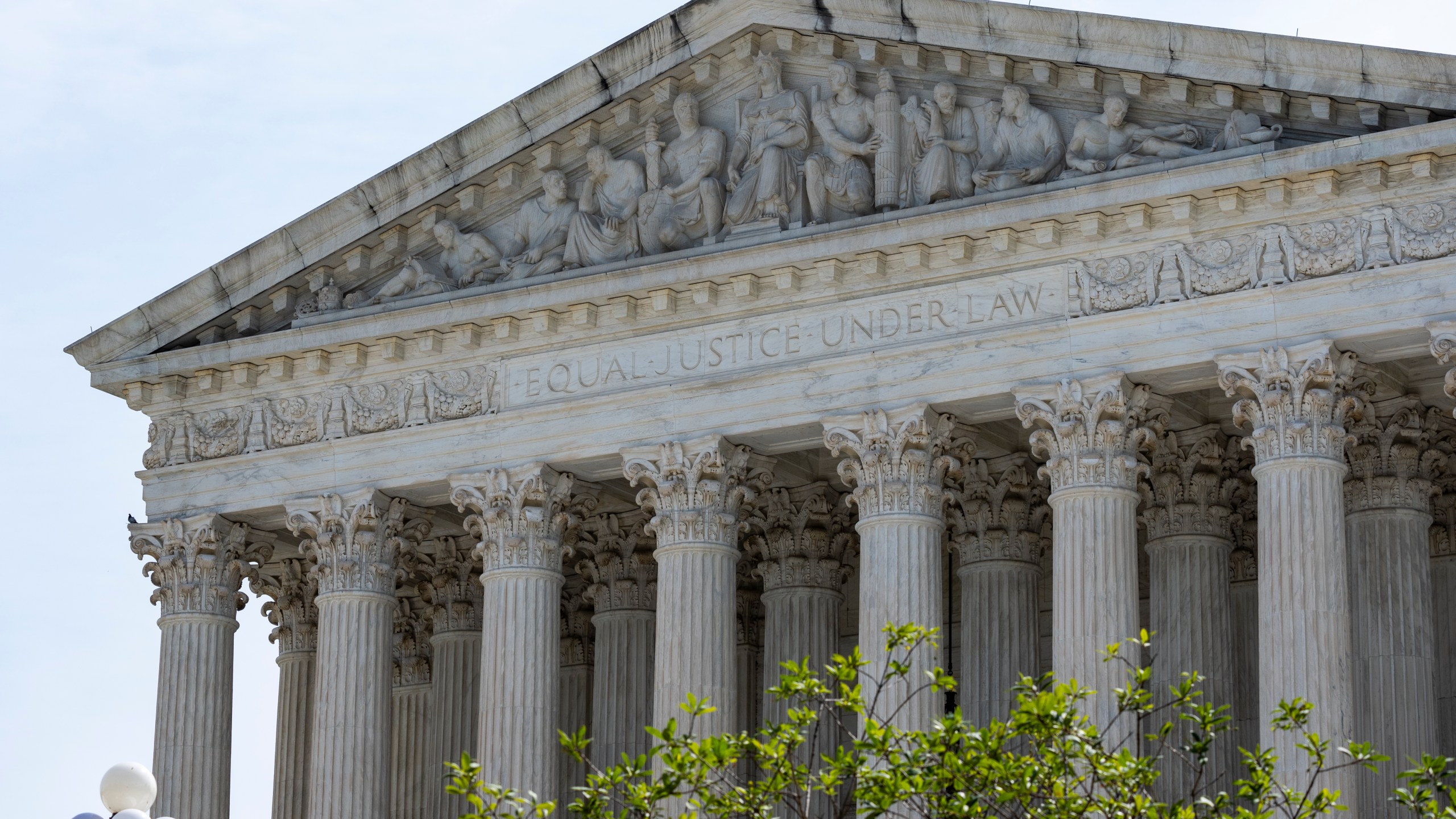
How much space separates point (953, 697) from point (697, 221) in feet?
32.5

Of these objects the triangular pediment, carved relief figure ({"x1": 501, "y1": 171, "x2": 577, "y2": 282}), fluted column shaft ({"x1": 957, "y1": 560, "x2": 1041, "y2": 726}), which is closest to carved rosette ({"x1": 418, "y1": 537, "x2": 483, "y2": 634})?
the triangular pediment

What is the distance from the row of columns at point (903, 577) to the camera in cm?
3709

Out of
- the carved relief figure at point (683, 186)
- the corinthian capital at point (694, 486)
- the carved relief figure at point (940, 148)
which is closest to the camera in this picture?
the carved relief figure at point (940, 148)

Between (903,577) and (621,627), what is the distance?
381 inches

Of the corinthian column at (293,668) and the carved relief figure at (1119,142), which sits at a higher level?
the carved relief figure at (1119,142)

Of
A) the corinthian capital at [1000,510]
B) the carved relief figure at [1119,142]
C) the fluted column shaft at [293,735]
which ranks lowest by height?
the fluted column shaft at [293,735]

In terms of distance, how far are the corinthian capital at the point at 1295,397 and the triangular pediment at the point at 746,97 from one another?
3172mm

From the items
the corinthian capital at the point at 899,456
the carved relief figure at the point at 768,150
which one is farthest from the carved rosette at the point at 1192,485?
the carved relief figure at the point at 768,150

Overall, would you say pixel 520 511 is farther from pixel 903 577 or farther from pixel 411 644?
pixel 411 644

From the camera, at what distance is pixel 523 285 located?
43.0 meters

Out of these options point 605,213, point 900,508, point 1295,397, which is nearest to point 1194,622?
point 900,508

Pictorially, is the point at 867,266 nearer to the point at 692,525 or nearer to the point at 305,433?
the point at 692,525

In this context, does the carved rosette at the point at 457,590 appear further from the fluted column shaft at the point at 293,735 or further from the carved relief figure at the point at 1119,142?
the carved relief figure at the point at 1119,142

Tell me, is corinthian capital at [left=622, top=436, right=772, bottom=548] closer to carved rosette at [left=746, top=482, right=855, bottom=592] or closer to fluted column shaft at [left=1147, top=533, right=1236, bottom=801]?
carved rosette at [left=746, top=482, right=855, bottom=592]
